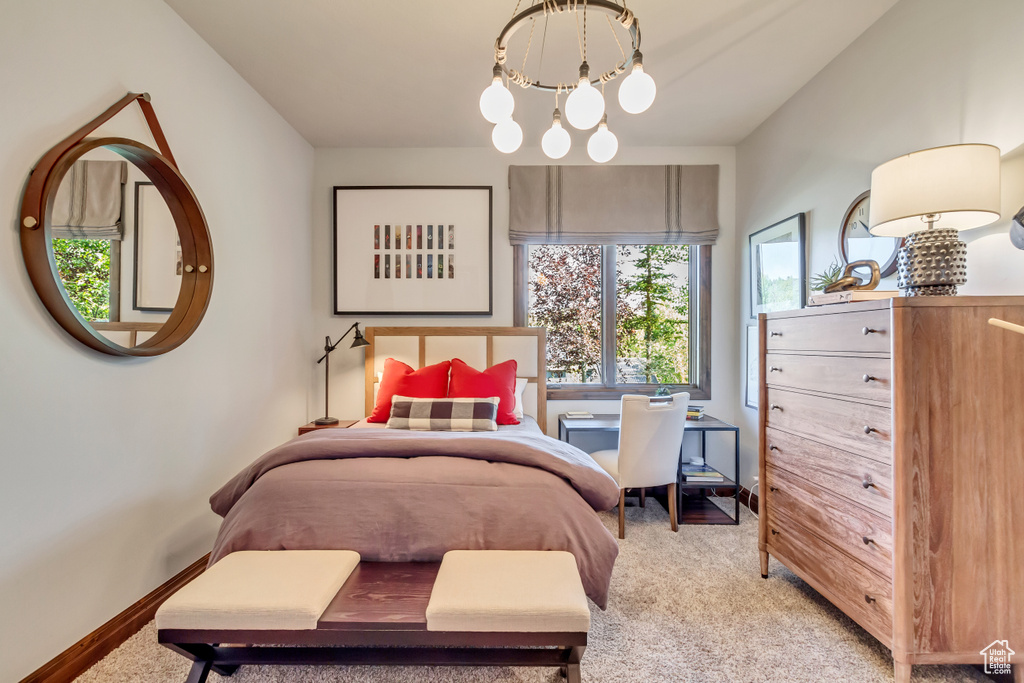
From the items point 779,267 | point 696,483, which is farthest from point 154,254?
point 779,267

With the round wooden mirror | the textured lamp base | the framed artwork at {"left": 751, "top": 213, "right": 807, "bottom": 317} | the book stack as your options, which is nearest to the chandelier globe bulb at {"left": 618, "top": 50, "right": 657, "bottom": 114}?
the textured lamp base

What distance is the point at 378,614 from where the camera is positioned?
1.39m

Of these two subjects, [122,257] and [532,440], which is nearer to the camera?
[122,257]

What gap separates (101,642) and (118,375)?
1.01 meters

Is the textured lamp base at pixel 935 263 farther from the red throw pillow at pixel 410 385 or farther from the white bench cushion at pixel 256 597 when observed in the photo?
the red throw pillow at pixel 410 385

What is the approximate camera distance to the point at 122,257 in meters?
1.89

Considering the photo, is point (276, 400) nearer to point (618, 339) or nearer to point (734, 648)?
A: point (618, 339)

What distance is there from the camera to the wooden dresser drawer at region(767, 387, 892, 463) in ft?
5.15

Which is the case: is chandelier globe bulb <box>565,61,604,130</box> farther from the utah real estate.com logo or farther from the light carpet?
the utah real estate.com logo

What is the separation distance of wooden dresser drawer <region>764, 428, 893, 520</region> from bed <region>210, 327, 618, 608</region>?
0.83 m

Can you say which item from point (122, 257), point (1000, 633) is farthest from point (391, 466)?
point (1000, 633)

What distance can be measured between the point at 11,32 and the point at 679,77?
2.89 m

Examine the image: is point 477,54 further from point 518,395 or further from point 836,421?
point 836,421

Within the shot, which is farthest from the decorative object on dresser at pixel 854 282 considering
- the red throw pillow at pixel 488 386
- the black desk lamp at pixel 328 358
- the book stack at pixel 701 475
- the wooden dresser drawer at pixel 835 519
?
the black desk lamp at pixel 328 358
